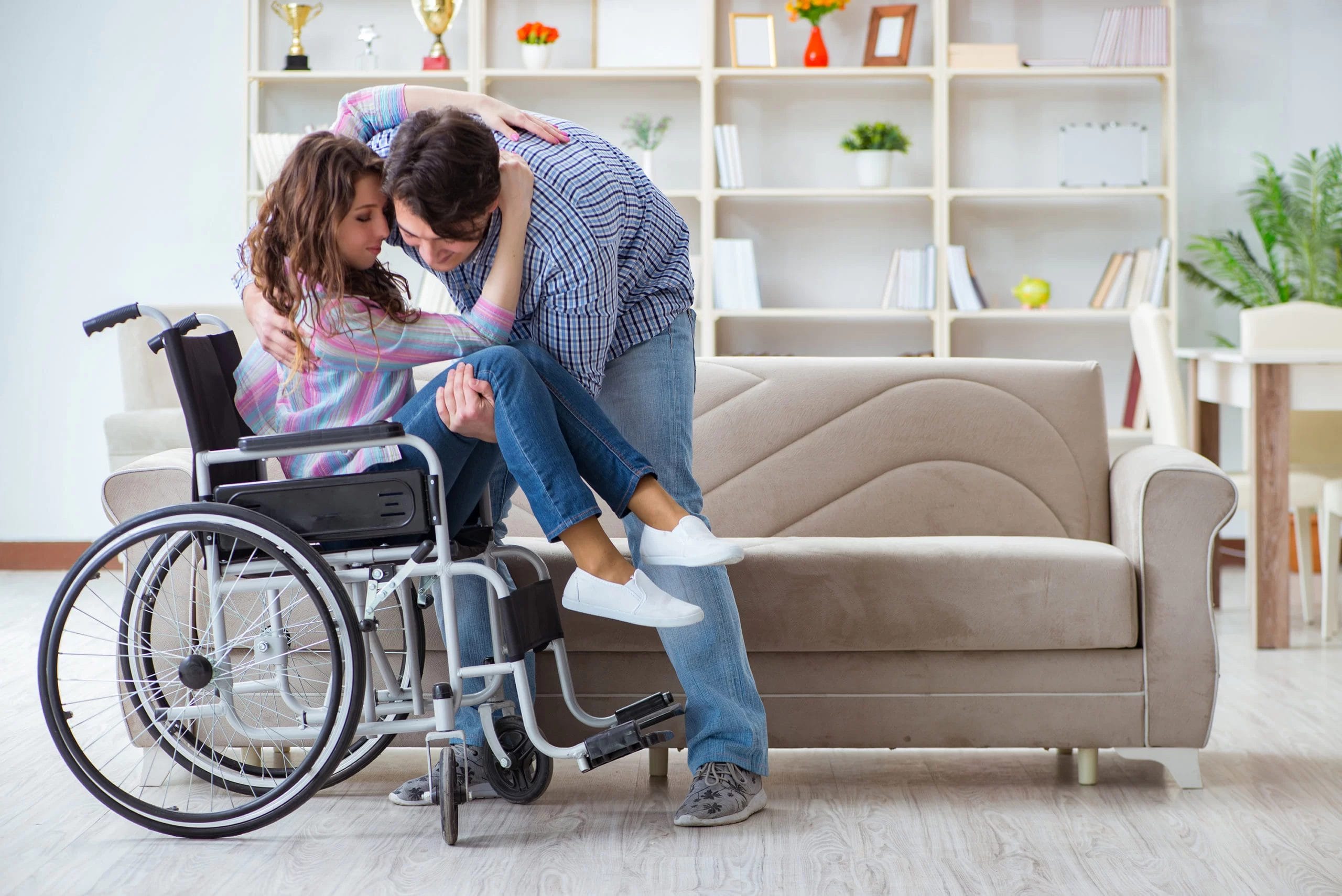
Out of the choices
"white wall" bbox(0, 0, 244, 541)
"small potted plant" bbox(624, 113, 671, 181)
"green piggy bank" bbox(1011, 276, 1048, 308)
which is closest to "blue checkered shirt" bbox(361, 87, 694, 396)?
"small potted plant" bbox(624, 113, 671, 181)

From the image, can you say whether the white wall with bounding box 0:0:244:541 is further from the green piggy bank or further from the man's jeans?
the man's jeans

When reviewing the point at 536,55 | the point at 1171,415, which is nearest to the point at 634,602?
the point at 1171,415

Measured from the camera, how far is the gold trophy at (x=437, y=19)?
14.9ft

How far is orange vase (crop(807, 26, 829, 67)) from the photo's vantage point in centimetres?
455

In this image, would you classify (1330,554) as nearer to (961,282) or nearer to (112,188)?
(961,282)

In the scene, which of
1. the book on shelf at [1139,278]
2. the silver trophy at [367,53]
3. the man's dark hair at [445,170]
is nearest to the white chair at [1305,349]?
the book on shelf at [1139,278]

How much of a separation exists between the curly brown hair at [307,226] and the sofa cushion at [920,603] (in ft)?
1.89

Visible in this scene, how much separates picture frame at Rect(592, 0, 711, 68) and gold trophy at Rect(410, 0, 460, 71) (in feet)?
1.73

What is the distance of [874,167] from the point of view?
4.58 metres

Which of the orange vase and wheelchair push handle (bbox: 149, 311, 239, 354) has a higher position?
the orange vase

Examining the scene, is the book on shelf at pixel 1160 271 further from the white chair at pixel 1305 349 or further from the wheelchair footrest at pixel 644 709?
the wheelchair footrest at pixel 644 709

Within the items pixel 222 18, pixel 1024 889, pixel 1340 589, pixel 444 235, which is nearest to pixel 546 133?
pixel 444 235

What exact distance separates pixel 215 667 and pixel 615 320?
28.3 inches

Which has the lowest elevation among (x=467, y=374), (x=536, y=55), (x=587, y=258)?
(x=467, y=374)
